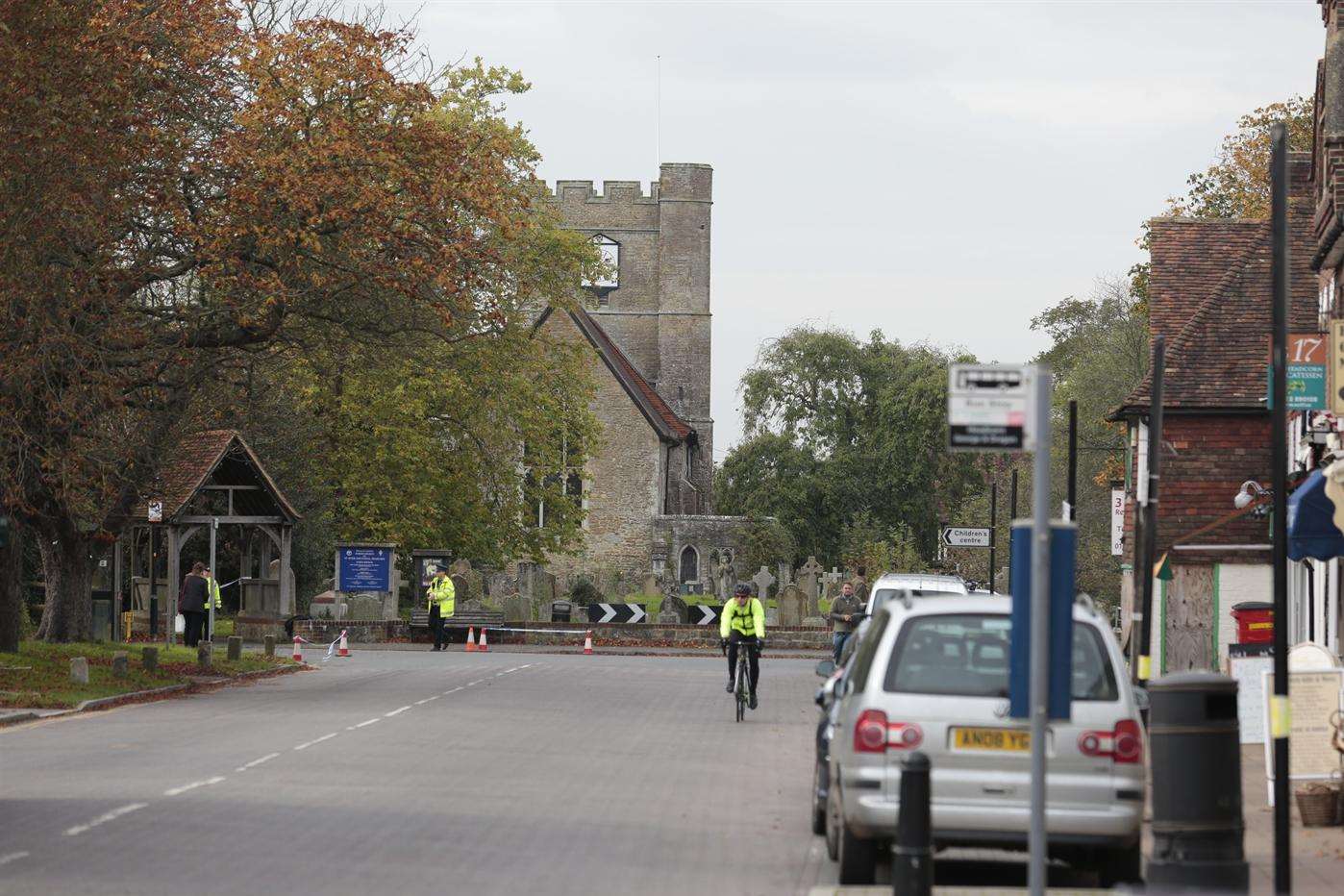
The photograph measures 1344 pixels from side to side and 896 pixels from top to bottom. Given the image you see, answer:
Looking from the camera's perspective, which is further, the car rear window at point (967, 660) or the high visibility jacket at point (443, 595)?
the high visibility jacket at point (443, 595)

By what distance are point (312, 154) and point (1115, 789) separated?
19775mm

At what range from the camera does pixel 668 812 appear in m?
15.0

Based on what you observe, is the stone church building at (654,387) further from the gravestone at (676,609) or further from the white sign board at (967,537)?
the white sign board at (967,537)

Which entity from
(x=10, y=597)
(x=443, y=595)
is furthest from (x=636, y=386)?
(x=10, y=597)

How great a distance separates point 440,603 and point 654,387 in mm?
51917

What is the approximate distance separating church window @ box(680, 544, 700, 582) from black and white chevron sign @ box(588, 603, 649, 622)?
3785 cm

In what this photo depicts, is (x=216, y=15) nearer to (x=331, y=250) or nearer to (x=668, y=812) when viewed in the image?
(x=331, y=250)

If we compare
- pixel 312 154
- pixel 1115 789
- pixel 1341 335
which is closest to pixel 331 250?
pixel 312 154

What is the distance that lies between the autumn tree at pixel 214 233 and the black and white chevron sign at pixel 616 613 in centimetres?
2199

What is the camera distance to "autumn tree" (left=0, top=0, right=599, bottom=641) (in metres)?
26.8

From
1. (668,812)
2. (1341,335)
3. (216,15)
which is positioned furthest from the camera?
(216,15)

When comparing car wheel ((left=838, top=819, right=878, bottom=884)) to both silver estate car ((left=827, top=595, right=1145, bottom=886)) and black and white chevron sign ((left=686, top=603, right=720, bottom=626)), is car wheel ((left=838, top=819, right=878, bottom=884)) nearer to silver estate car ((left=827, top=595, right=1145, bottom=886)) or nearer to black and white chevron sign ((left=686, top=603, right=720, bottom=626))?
silver estate car ((left=827, top=595, right=1145, bottom=886))

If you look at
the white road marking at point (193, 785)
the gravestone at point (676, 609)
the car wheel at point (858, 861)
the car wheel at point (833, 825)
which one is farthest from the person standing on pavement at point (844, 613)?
the gravestone at point (676, 609)

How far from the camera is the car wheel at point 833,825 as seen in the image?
39.6ft
